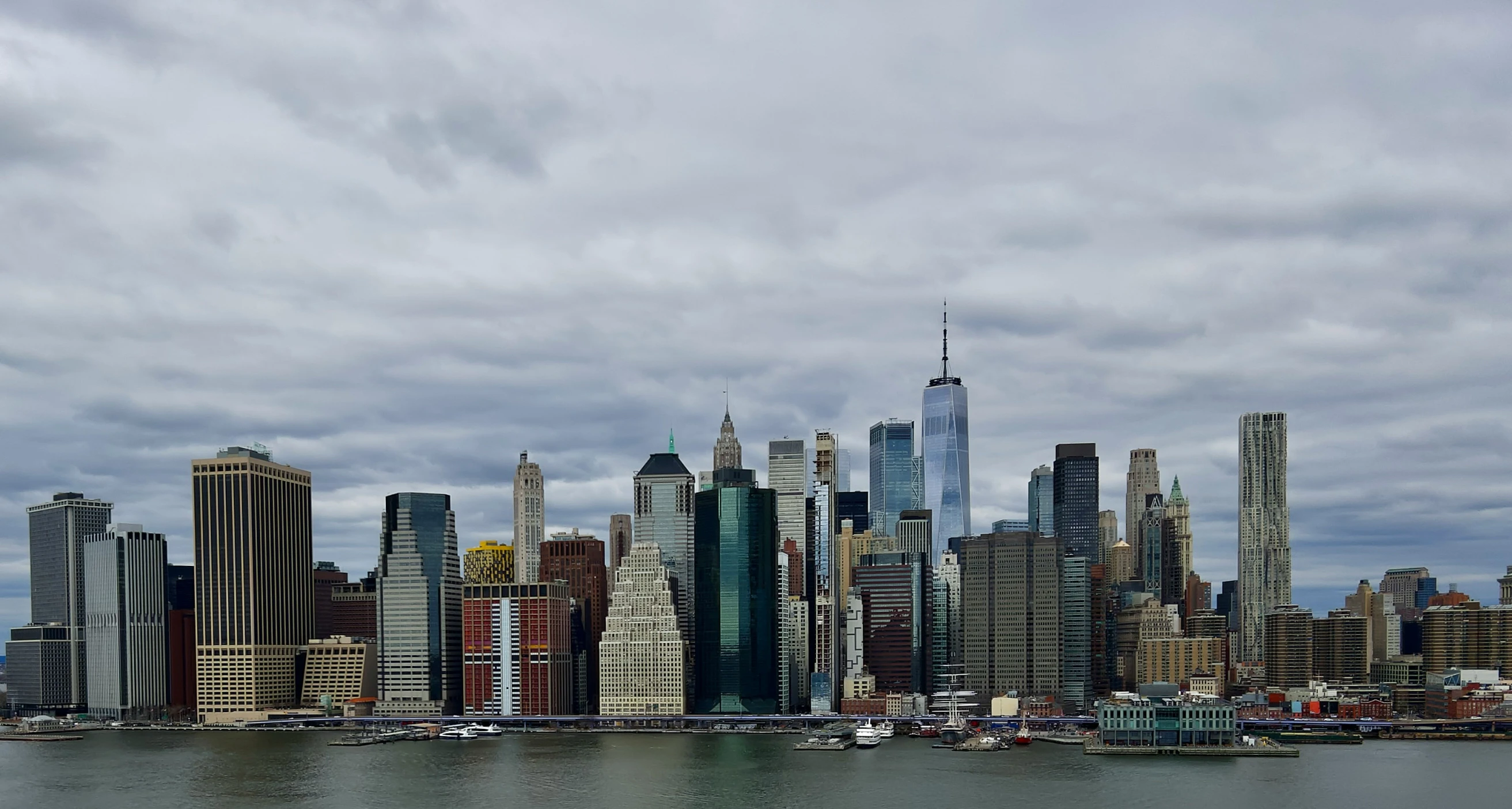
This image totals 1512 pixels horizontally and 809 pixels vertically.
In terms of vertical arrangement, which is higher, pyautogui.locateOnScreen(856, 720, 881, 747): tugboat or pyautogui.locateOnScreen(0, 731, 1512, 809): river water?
pyautogui.locateOnScreen(0, 731, 1512, 809): river water

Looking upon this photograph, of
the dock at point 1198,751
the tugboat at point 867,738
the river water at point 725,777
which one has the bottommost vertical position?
the tugboat at point 867,738

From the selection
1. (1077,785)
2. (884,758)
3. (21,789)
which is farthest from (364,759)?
(1077,785)

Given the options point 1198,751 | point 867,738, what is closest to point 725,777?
point 867,738

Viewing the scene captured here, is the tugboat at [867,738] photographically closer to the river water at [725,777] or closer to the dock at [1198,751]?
the river water at [725,777]

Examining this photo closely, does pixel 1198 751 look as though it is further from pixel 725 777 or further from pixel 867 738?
pixel 725 777

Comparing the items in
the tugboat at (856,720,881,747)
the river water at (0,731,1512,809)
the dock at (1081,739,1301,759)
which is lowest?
the tugboat at (856,720,881,747)

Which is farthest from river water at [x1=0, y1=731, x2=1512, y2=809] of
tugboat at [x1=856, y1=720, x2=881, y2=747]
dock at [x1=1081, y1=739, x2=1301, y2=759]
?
tugboat at [x1=856, y1=720, x2=881, y2=747]

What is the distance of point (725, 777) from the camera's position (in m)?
134

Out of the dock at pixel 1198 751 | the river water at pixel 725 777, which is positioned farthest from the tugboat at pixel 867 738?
the dock at pixel 1198 751

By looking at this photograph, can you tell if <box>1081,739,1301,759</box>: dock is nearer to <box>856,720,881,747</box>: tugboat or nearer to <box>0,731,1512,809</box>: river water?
<box>0,731,1512,809</box>: river water

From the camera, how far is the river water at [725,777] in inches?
4577

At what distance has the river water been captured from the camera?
11625cm

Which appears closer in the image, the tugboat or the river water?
the river water

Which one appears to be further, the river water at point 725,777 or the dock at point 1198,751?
the dock at point 1198,751
